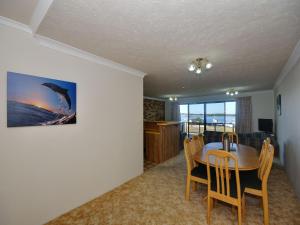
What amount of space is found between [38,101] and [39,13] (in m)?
0.94

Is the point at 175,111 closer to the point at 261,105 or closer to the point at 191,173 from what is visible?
the point at 261,105

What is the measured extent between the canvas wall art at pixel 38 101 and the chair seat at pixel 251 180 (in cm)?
256

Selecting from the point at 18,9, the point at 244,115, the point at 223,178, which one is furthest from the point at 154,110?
the point at 18,9

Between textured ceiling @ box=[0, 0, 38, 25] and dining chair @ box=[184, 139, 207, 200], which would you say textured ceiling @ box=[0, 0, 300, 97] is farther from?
dining chair @ box=[184, 139, 207, 200]

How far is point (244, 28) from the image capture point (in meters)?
1.60

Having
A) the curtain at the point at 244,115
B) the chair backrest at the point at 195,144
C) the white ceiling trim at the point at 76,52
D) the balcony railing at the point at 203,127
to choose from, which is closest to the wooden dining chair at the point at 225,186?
the chair backrest at the point at 195,144

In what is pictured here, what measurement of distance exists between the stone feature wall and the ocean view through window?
45.2 inches

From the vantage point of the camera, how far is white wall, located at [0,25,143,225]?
163 centimetres

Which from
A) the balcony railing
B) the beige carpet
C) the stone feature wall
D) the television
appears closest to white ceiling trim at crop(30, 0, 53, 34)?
the beige carpet

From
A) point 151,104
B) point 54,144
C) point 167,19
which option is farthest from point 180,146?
point 167,19

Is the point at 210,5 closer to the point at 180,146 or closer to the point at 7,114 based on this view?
the point at 7,114

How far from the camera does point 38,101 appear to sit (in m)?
1.80

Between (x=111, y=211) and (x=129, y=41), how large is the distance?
93.1 inches

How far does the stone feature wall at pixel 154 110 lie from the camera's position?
748 centimetres
